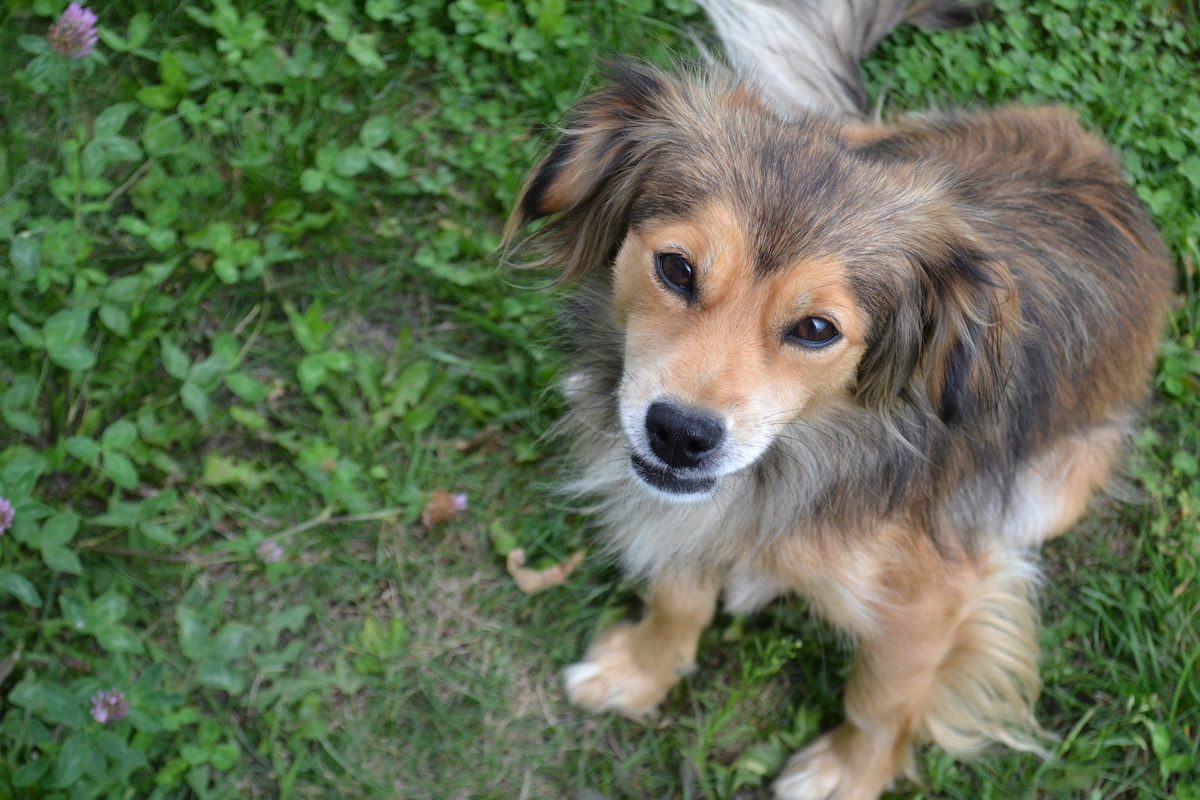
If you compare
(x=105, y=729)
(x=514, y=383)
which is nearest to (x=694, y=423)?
(x=514, y=383)

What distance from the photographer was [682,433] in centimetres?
212

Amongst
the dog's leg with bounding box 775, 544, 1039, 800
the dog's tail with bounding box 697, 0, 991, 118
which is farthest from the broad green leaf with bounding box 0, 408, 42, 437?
the dog's tail with bounding box 697, 0, 991, 118

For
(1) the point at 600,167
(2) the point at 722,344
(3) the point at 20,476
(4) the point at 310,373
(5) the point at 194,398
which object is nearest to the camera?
(2) the point at 722,344

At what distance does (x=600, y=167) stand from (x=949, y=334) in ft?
3.09

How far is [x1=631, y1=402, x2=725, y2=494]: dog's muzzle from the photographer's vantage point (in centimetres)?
210

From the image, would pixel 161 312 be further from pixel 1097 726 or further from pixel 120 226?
pixel 1097 726

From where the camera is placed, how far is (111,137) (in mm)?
3053

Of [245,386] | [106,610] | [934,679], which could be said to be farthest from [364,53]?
[934,679]

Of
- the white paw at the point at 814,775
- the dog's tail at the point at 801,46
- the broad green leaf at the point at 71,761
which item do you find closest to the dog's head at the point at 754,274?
the dog's tail at the point at 801,46

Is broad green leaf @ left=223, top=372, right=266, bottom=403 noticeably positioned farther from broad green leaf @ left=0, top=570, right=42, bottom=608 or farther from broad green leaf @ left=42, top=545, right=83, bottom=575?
broad green leaf @ left=0, top=570, right=42, bottom=608

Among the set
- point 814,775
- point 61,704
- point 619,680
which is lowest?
point 814,775

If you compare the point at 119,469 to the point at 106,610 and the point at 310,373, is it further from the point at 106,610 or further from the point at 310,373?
the point at 310,373

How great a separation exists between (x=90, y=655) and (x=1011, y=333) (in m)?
2.81

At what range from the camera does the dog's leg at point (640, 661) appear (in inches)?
121
